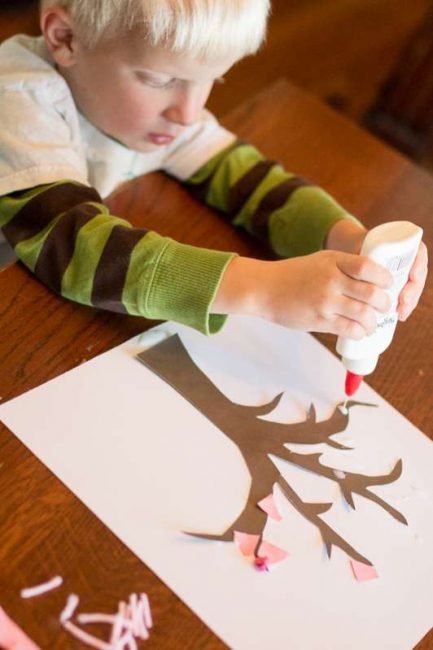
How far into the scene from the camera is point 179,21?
26.9 inches

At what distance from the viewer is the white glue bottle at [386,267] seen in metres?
0.59

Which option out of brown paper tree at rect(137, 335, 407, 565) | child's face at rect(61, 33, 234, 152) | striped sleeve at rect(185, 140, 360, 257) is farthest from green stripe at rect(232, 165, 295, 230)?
brown paper tree at rect(137, 335, 407, 565)

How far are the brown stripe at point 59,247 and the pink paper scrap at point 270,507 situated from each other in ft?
0.82

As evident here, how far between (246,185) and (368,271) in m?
0.32

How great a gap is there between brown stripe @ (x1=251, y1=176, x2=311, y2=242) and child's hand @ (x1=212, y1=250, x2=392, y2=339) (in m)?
Result: 0.19

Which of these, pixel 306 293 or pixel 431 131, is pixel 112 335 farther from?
A: pixel 431 131

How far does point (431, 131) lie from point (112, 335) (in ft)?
3.45

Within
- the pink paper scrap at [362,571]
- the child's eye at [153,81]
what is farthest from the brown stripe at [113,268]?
the pink paper scrap at [362,571]

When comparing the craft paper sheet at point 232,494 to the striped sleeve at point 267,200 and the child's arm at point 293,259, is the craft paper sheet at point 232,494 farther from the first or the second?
the striped sleeve at point 267,200

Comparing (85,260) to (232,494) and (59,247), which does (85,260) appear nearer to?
(59,247)

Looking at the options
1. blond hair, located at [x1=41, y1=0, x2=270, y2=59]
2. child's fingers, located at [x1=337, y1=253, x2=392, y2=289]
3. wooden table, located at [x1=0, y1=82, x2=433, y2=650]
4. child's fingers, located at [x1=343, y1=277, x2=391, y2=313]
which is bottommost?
wooden table, located at [x1=0, y1=82, x2=433, y2=650]

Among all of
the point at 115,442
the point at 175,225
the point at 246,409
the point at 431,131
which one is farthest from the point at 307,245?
the point at 431,131

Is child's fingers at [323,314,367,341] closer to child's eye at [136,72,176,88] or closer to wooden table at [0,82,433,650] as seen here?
wooden table at [0,82,433,650]

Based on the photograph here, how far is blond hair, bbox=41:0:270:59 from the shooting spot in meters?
0.68
